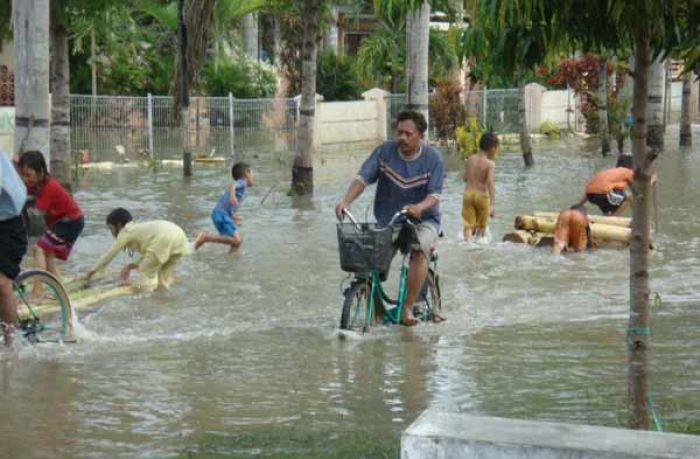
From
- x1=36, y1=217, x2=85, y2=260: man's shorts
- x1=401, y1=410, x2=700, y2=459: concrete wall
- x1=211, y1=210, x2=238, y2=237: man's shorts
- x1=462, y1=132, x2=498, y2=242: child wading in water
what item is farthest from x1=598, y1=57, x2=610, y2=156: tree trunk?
x1=401, y1=410, x2=700, y2=459: concrete wall

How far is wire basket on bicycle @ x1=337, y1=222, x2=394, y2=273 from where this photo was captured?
9.68 m

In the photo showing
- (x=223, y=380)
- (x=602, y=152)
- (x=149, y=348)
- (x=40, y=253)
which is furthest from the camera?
(x=602, y=152)

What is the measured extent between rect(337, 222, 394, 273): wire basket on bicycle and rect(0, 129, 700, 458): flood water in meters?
0.63

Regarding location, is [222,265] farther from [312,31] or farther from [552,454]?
[552,454]

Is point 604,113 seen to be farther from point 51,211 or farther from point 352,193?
point 352,193

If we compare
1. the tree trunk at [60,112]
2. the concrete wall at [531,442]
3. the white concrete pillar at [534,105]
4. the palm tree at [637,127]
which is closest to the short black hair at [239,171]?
the tree trunk at [60,112]

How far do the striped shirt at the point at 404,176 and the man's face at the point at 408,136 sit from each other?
117mm

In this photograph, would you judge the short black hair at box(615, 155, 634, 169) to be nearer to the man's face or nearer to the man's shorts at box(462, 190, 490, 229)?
the man's shorts at box(462, 190, 490, 229)

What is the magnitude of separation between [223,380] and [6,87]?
27.7 m

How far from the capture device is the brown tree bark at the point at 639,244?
20.7 feet

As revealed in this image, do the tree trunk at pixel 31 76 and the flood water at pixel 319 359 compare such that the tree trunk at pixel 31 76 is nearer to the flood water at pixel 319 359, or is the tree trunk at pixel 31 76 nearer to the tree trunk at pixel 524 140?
the flood water at pixel 319 359

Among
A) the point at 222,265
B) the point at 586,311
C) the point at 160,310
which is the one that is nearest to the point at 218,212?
the point at 222,265

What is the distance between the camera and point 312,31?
20.8 m

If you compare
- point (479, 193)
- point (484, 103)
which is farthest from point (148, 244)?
point (484, 103)
